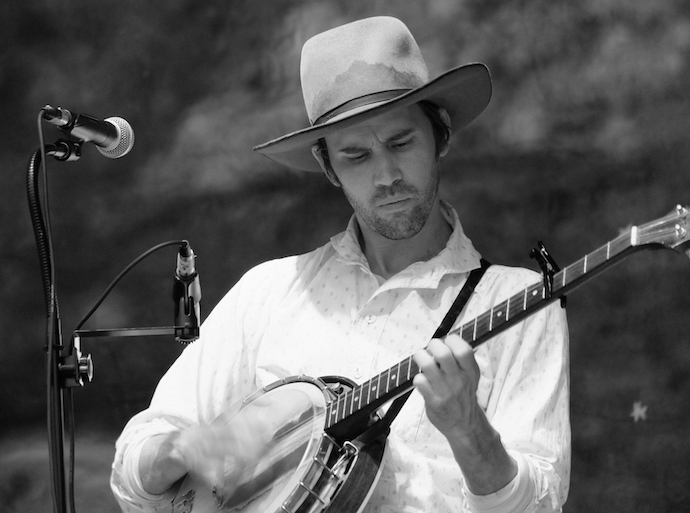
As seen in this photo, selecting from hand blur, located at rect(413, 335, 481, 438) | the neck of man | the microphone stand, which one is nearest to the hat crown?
the neck of man

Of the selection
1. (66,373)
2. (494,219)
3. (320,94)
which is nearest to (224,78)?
(320,94)

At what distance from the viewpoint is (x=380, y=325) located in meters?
1.94

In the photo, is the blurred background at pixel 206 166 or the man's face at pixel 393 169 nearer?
the man's face at pixel 393 169

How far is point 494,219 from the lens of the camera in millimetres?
2453

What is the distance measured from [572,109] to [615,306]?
0.53 meters

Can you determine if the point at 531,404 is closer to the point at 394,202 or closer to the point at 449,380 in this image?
the point at 449,380

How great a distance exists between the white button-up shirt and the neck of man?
4 centimetres

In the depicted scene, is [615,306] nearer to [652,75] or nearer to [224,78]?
[652,75]

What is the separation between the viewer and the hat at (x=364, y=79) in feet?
6.41

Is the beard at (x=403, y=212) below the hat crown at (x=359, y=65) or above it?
below

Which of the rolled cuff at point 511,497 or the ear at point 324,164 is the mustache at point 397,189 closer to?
the ear at point 324,164

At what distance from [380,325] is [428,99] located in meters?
0.53

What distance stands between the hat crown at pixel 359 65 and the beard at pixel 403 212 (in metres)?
0.20

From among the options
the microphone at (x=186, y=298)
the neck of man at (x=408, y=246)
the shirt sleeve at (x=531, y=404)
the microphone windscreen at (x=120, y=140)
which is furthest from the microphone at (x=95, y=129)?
the shirt sleeve at (x=531, y=404)
